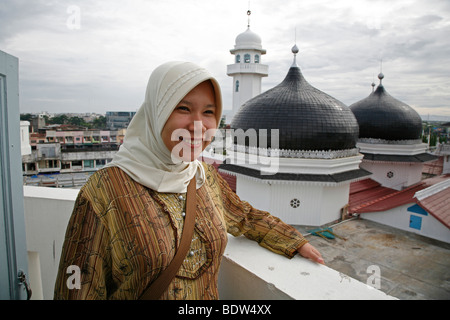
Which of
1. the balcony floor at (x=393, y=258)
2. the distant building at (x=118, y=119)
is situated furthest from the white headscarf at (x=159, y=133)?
the distant building at (x=118, y=119)

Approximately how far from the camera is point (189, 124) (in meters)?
1.33

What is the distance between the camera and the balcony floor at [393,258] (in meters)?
6.46

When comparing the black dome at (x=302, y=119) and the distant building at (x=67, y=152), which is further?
the distant building at (x=67, y=152)

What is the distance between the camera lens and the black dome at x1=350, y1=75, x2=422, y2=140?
48.8 ft

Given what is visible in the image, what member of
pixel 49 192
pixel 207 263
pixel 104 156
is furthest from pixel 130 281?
pixel 104 156

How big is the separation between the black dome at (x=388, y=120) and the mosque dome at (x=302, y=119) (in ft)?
15.9

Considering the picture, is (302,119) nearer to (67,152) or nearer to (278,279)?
(278,279)

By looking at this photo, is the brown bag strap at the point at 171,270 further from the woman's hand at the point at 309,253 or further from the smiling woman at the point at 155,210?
the woman's hand at the point at 309,253

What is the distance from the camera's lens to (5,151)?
1.36m

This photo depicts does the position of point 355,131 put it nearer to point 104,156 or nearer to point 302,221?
point 302,221

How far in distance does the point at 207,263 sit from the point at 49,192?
217cm

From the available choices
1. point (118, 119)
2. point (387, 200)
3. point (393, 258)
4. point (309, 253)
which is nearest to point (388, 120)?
point (387, 200)

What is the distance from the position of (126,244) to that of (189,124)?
560 millimetres
